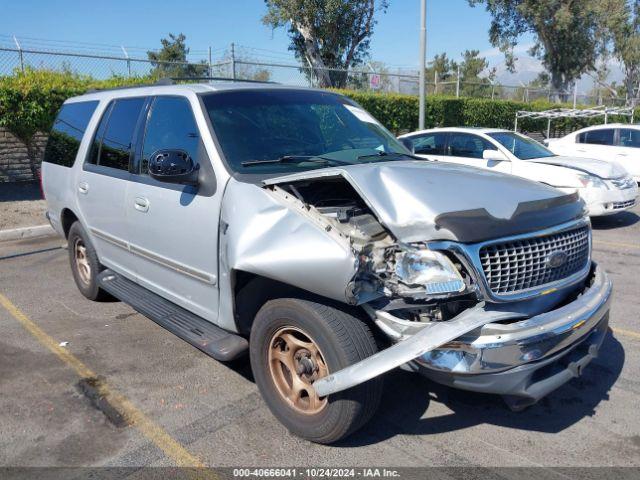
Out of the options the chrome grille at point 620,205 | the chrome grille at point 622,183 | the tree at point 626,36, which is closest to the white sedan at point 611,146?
the chrome grille at point 622,183

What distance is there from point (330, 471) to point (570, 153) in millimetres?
11881

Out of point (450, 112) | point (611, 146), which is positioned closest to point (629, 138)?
point (611, 146)

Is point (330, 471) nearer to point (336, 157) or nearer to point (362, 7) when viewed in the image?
point (336, 157)

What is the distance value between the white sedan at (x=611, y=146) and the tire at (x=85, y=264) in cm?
1059

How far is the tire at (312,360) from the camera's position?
2.84 m

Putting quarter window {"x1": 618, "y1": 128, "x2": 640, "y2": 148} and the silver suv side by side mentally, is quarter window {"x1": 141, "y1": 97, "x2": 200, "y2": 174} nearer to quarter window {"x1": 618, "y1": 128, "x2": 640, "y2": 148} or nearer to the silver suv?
the silver suv

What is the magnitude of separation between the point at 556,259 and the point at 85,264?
4.56 metres

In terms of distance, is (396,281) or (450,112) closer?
(396,281)

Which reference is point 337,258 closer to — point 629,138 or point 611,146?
point 611,146

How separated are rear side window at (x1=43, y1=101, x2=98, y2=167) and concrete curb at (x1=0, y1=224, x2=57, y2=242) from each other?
3.23m

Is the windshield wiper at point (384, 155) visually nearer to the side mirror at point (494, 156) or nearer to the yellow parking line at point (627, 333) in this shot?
the yellow parking line at point (627, 333)

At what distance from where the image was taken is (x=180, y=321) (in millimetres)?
3936

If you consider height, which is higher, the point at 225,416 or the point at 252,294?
the point at 252,294

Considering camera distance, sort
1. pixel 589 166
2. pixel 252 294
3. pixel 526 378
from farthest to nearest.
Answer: pixel 589 166
pixel 252 294
pixel 526 378
